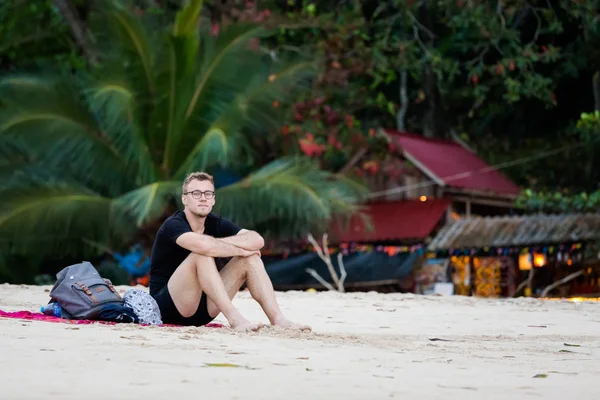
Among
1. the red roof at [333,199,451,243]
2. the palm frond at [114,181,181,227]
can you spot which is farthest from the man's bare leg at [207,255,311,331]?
the red roof at [333,199,451,243]

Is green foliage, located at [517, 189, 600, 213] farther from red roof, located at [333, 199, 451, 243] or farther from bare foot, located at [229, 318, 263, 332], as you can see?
bare foot, located at [229, 318, 263, 332]

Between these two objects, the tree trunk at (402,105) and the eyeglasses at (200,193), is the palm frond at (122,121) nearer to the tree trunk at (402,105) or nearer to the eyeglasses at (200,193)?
the tree trunk at (402,105)

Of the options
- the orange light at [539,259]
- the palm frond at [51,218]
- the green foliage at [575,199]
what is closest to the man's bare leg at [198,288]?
the palm frond at [51,218]

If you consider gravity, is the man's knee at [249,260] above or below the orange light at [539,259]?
above

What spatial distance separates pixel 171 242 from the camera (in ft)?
23.7

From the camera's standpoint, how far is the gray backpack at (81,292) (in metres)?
6.97

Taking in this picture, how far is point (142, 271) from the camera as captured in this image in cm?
2102

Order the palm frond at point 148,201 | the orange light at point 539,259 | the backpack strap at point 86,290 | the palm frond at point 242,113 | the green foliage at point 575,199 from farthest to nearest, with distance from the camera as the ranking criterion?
1. the orange light at point 539,259
2. the green foliage at point 575,199
3. the palm frond at point 242,113
4. the palm frond at point 148,201
5. the backpack strap at point 86,290

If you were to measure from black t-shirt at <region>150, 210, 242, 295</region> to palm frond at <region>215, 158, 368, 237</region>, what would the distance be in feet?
32.3

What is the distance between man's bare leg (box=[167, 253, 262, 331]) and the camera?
702 cm

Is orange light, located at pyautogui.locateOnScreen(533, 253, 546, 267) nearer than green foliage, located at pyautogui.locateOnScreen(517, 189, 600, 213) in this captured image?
No

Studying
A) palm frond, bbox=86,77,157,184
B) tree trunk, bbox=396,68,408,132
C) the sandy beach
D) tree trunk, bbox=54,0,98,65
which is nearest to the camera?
the sandy beach

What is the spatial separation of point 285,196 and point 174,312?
34.5 ft

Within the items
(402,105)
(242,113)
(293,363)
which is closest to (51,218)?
(242,113)
